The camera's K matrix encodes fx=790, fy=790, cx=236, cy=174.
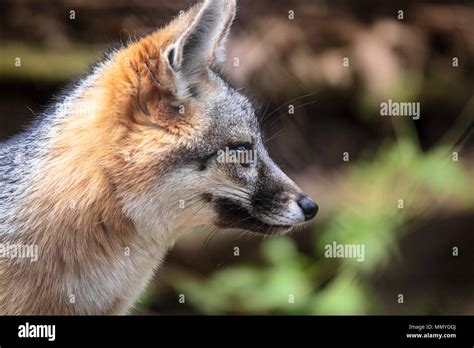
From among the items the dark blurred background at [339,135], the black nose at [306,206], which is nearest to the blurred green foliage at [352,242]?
the dark blurred background at [339,135]

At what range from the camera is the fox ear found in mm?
3828

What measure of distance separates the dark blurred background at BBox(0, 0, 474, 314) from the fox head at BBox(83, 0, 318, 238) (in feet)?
4.05

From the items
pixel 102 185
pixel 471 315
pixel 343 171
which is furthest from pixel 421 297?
pixel 102 185

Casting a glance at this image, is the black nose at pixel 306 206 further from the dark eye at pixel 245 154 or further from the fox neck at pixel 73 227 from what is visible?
the fox neck at pixel 73 227

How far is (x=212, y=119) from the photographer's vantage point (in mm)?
4074

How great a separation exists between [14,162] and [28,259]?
57 centimetres

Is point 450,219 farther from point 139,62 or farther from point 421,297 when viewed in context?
point 139,62

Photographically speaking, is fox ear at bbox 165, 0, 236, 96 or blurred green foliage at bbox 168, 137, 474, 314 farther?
blurred green foliage at bbox 168, 137, 474, 314

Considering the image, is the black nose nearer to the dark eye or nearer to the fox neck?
the dark eye

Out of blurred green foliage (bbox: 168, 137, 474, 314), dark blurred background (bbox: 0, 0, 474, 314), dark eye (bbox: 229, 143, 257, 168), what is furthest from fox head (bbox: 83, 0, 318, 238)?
blurred green foliage (bbox: 168, 137, 474, 314)

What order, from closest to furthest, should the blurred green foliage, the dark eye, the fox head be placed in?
the fox head → the dark eye → the blurred green foliage

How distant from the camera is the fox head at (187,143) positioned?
13.0ft

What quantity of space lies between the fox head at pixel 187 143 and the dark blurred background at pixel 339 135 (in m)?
1.23
